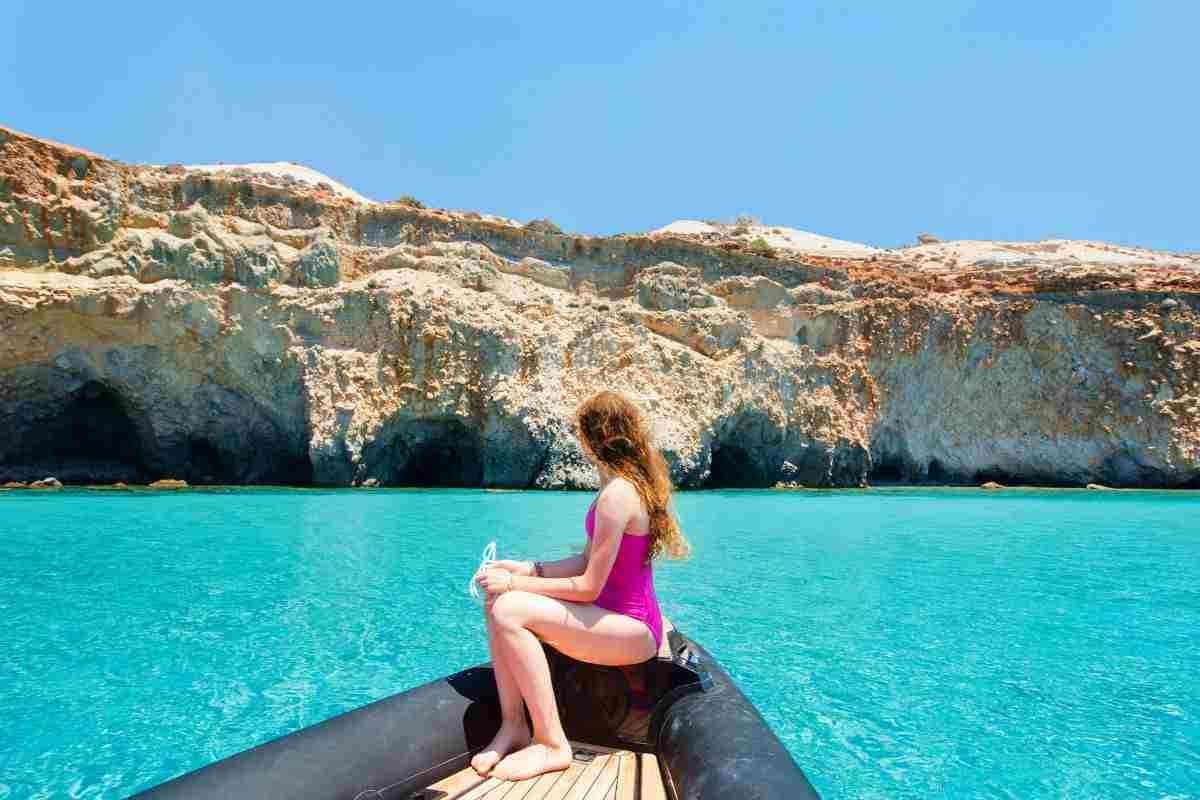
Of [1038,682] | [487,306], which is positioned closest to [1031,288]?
[487,306]

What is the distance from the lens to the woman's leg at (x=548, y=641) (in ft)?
9.02

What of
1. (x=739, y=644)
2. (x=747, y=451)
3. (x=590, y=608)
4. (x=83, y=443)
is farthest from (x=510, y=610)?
(x=83, y=443)

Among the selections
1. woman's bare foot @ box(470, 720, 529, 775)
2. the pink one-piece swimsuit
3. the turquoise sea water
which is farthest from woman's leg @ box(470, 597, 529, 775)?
the turquoise sea water

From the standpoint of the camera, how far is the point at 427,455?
2978 cm

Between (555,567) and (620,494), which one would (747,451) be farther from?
(620,494)

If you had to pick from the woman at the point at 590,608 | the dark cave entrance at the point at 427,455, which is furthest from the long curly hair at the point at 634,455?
the dark cave entrance at the point at 427,455

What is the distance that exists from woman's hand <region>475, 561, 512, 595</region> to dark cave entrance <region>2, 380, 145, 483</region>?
2778 cm

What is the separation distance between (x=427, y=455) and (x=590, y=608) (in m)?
27.9

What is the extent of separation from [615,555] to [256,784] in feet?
4.77

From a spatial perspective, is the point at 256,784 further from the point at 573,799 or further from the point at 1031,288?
the point at 1031,288

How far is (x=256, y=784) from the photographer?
2.29 metres

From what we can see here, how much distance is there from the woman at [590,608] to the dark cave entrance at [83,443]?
27.9m

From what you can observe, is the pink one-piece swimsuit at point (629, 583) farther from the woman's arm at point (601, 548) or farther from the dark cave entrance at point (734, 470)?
the dark cave entrance at point (734, 470)

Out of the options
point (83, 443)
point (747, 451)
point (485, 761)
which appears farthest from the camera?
point (747, 451)
